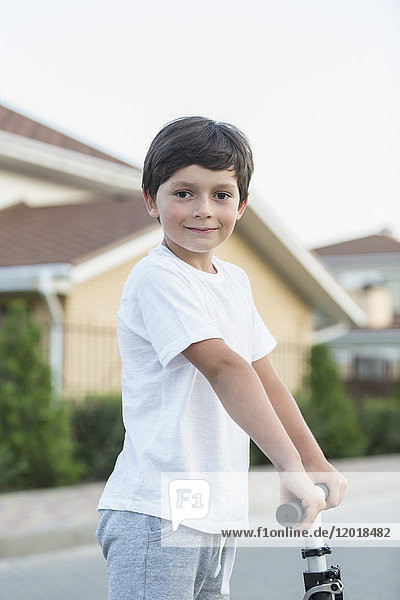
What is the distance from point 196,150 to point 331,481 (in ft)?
2.21

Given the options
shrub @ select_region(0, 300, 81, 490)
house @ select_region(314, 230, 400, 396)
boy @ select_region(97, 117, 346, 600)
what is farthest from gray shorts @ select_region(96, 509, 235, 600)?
house @ select_region(314, 230, 400, 396)

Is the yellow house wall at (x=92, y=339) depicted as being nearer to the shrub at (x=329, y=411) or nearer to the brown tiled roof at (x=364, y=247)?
the shrub at (x=329, y=411)

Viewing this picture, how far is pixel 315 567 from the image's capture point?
157cm

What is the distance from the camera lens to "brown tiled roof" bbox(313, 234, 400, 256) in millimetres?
36406

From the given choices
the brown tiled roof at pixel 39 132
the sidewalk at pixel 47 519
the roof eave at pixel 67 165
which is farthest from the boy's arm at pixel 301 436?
the brown tiled roof at pixel 39 132

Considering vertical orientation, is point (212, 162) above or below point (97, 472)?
above

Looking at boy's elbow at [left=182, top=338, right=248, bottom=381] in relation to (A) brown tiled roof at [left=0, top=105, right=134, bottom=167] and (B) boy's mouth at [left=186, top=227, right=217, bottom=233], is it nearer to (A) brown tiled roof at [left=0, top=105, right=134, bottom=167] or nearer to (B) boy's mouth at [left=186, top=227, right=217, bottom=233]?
(B) boy's mouth at [left=186, top=227, right=217, bottom=233]

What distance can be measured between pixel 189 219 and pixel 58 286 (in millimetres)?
10796

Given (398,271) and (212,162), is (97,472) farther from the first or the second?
(398,271)

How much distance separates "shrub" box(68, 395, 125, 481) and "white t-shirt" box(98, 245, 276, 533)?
29.4 ft

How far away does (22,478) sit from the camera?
32.0ft

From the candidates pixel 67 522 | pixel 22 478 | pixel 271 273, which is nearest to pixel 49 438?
pixel 22 478

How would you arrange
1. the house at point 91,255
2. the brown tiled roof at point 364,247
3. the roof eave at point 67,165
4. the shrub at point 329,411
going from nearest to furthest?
1. the house at point 91,255
2. the shrub at point 329,411
3. the roof eave at point 67,165
4. the brown tiled roof at point 364,247

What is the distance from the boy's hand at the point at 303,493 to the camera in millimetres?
1520
